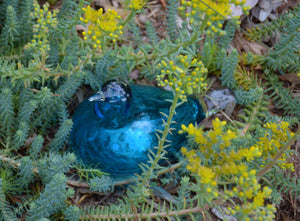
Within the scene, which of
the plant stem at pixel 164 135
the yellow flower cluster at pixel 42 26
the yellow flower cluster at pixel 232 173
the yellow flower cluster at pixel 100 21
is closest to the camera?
the yellow flower cluster at pixel 232 173

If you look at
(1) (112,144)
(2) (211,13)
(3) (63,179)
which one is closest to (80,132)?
(1) (112,144)

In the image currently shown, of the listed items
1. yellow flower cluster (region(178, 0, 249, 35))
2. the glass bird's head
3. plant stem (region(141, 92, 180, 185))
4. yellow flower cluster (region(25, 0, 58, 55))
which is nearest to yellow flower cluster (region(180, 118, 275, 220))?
plant stem (region(141, 92, 180, 185))

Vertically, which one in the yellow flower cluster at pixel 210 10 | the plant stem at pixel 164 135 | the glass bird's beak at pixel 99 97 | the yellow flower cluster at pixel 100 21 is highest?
the yellow flower cluster at pixel 210 10

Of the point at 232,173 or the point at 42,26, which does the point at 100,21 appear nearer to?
the point at 42,26

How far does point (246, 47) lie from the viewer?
2801 mm

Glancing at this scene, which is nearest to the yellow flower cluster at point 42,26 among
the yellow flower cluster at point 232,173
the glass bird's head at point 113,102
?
the glass bird's head at point 113,102

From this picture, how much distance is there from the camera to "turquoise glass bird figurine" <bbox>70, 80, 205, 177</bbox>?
1.84m

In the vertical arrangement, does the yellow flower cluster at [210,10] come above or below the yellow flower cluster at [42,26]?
above

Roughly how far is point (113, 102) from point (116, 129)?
200mm

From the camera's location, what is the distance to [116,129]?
1.94m

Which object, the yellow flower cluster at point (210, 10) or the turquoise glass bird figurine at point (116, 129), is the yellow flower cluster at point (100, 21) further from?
the yellow flower cluster at point (210, 10)

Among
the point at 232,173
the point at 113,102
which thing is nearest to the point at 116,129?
the point at 113,102

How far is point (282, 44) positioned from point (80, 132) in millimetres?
1599

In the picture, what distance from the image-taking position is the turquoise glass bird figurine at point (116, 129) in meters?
1.84
